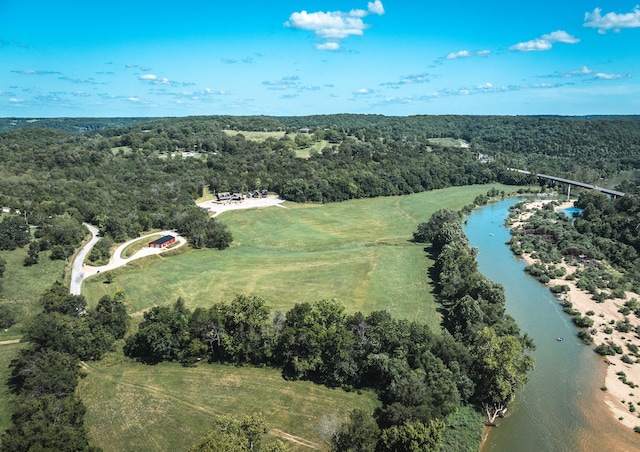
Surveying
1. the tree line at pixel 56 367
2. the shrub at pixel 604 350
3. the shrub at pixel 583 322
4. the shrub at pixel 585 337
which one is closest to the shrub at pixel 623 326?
the shrub at pixel 583 322

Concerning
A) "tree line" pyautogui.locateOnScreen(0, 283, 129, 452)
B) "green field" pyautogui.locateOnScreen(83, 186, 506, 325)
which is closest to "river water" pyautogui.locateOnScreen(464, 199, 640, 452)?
"green field" pyautogui.locateOnScreen(83, 186, 506, 325)

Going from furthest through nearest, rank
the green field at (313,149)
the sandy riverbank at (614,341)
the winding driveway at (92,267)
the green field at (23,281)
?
1. the green field at (313,149)
2. the winding driveway at (92,267)
3. the green field at (23,281)
4. the sandy riverbank at (614,341)

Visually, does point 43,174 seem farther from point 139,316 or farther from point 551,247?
point 551,247

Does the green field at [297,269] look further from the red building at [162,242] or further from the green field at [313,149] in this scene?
the green field at [313,149]

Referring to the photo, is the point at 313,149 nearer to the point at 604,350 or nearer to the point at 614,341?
the point at 614,341

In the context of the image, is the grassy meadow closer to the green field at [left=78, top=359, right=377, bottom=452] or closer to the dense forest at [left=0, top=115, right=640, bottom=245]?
the green field at [left=78, top=359, right=377, bottom=452]

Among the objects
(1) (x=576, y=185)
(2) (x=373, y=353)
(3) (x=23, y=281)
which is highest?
(1) (x=576, y=185)

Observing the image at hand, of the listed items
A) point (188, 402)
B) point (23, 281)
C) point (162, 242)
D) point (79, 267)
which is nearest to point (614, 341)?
point (188, 402)
